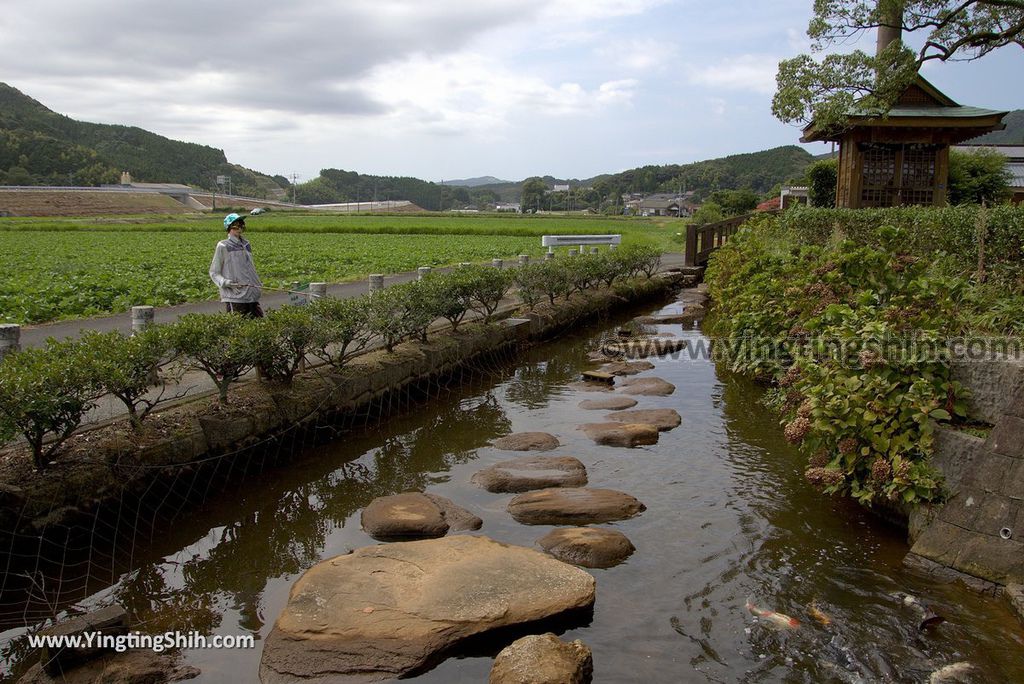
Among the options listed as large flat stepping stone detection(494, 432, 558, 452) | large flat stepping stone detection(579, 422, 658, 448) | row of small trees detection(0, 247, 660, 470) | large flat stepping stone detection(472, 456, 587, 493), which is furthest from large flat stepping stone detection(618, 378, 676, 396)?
large flat stepping stone detection(472, 456, 587, 493)

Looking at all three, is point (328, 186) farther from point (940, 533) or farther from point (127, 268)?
point (940, 533)

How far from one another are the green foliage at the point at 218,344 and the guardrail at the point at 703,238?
18820mm

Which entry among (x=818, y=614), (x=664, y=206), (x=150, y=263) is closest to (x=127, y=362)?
(x=818, y=614)

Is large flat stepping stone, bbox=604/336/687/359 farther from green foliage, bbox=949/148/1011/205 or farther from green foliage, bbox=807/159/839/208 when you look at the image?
green foliage, bbox=807/159/839/208

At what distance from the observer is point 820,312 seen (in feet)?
24.9

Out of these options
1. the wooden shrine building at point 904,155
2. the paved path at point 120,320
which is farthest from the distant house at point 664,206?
the paved path at point 120,320

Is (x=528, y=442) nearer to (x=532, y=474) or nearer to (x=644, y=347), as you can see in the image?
(x=532, y=474)

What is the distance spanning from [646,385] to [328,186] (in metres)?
141

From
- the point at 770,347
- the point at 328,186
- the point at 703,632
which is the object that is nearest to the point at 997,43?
the point at 770,347

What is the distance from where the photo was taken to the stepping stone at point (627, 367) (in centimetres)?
1126

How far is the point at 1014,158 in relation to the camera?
34000 millimetres

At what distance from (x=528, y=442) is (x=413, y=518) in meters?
2.34

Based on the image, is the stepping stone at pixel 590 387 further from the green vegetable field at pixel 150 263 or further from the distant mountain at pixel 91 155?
the distant mountain at pixel 91 155

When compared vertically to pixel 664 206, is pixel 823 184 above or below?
below
